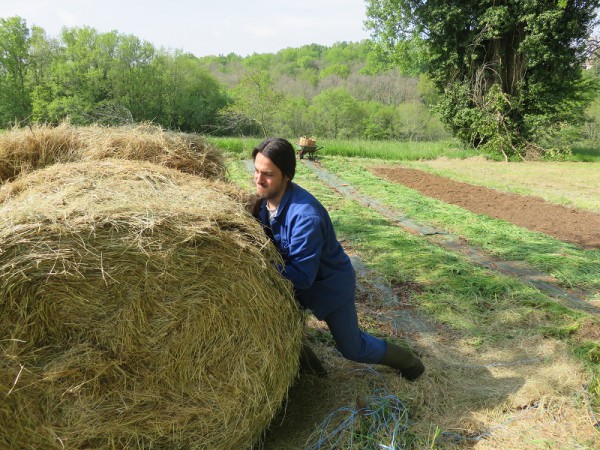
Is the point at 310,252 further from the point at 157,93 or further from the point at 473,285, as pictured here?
the point at 157,93

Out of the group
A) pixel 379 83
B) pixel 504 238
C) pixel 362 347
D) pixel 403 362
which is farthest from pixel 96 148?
pixel 379 83

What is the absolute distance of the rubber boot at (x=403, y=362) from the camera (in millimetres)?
3047

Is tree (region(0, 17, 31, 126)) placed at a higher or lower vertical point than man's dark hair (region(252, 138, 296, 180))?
higher

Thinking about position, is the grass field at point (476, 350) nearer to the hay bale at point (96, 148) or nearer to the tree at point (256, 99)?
the hay bale at point (96, 148)

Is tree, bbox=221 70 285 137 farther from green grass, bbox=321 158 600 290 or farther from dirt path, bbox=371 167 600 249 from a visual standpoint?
green grass, bbox=321 158 600 290

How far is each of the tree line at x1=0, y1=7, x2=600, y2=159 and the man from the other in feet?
7.65

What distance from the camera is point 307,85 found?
72.9 m

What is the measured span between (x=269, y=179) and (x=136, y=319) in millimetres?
1035

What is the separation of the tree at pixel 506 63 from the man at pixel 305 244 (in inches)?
778

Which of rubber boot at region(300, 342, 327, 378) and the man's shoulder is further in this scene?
rubber boot at region(300, 342, 327, 378)

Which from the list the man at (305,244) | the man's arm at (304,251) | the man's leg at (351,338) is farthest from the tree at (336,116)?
the man's arm at (304,251)

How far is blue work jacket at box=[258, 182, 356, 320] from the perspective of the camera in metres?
2.42

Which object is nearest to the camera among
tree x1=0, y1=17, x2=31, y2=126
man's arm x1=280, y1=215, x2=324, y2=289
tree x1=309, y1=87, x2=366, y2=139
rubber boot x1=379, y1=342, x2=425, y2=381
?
man's arm x1=280, y1=215, x2=324, y2=289

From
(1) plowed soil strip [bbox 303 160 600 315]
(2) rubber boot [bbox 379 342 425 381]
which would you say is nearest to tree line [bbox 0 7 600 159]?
(2) rubber boot [bbox 379 342 425 381]
